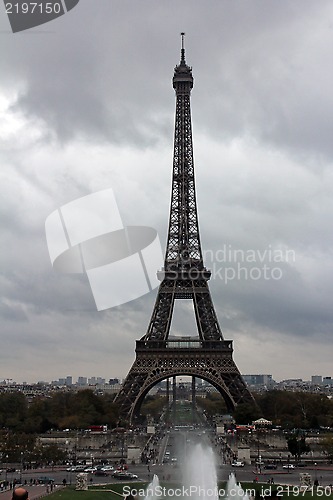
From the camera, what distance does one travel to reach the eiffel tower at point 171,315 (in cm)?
8431

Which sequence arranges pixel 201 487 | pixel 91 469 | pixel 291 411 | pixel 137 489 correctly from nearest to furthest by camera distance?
pixel 201 487, pixel 137 489, pixel 91 469, pixel 291 411

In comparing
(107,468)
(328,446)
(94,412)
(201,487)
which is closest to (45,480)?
(107,468)

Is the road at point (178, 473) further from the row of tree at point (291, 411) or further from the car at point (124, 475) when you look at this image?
the row of tree at point (291, 411)

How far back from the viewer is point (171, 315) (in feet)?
290

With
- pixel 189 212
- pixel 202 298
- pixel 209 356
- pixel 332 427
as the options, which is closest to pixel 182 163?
pixel 189 212

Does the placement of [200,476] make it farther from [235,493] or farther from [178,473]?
[178,473]

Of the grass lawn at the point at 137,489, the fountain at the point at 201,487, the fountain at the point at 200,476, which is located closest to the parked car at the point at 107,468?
the fountain at the point at 200,476

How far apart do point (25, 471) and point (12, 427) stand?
29.9 meters

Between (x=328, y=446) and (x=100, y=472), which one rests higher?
(x=328, y=446)

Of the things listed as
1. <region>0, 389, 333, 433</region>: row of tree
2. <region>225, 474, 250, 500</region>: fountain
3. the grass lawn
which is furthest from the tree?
<region>225, 474, 250, 500</region>: fountain

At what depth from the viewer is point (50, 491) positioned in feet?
152

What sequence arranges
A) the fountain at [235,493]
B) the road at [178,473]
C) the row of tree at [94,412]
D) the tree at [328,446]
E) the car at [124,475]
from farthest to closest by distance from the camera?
the row of tree at [94,412], the tree at [328,446], the car at [124,475], the road at [178,473], the fountain at [235,493]

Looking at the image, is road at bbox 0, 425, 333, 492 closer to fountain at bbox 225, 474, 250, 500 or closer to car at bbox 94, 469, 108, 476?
car at bbox 94, 469, 108, 476

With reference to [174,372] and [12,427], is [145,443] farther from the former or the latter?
[12,427]
